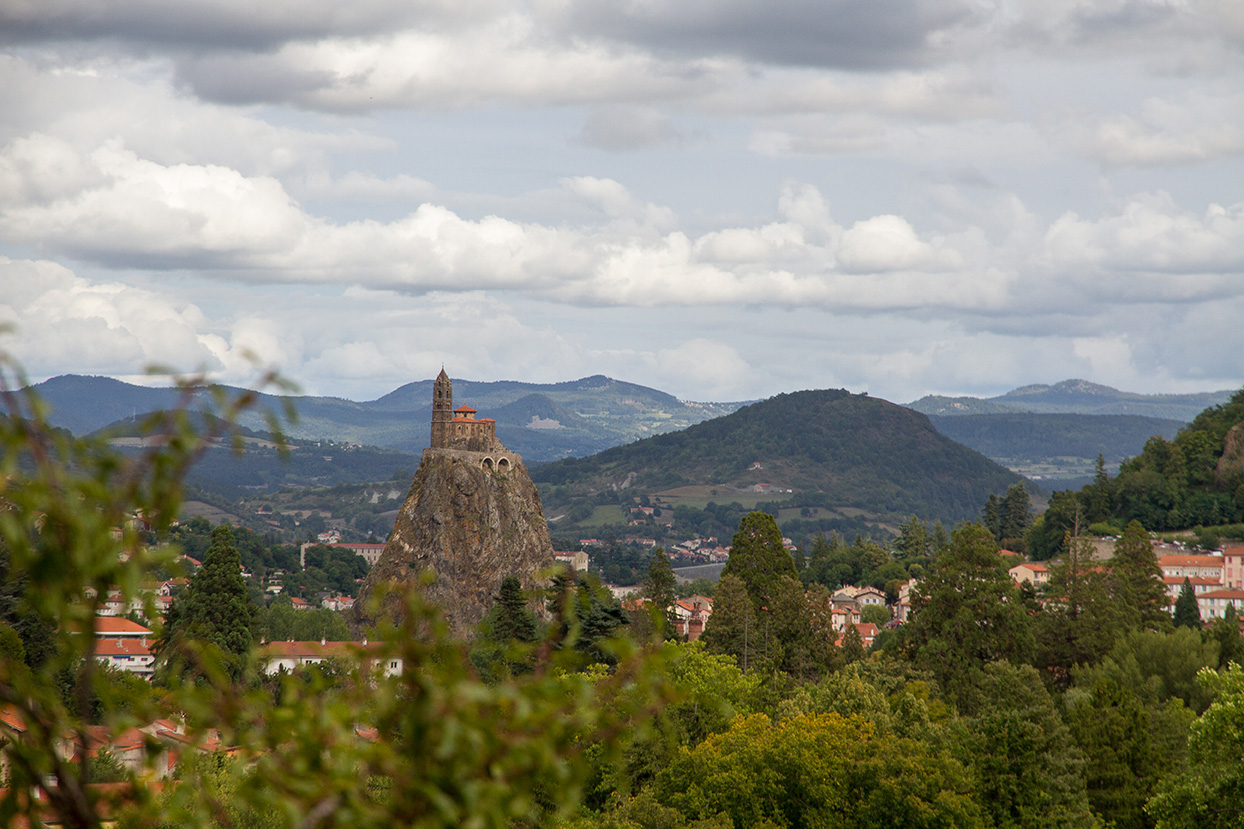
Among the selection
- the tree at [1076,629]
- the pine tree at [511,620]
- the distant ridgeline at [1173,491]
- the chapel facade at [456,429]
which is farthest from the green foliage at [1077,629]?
the chapel facade at [456,429]

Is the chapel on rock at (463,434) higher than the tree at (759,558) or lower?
higher

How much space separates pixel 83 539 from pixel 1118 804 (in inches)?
1423

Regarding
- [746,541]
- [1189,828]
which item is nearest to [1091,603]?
[746,541]

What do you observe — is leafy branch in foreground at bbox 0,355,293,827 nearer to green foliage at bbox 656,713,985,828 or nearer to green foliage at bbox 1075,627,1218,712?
green foliage at bbox 656,713,985,828

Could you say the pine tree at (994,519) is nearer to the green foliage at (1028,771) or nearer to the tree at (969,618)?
the tree at (969,618)

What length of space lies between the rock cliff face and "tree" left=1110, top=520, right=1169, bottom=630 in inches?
2618

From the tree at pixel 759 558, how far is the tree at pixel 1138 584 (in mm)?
18070

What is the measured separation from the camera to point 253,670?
238 inches

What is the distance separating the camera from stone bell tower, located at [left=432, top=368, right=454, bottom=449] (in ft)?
435

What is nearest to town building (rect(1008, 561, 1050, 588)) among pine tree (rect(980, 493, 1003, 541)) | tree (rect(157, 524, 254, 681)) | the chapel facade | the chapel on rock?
pine tree (rect(980, 493, 1003, 541))

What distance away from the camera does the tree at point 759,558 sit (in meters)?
66.2

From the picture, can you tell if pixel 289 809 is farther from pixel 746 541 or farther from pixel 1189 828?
pixel 746 541

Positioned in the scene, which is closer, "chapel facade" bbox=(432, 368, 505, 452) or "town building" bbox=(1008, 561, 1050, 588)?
"town building" bbox=(1008, 561, 1050, 588)

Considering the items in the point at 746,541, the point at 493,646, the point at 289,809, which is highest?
the point at 493,646
